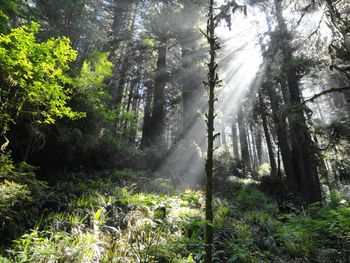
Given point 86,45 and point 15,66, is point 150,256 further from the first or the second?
point 86,45

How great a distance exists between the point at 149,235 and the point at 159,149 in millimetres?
9719

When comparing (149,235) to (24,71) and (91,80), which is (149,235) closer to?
(24,71)

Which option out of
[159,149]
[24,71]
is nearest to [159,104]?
[159,149]

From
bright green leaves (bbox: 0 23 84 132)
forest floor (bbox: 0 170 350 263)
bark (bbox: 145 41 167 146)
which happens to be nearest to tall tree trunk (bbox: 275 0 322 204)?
forest floor (bbox: 0 170 350 263)

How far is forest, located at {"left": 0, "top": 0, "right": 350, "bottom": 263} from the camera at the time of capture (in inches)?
201

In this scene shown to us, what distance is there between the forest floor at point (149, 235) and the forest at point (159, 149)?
4 centimetres

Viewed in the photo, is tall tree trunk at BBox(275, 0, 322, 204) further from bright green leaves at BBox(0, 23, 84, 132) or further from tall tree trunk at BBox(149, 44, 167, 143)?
bright green leaves at BBox(0, 23, 84, 132)

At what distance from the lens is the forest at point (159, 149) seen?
16.8 feet

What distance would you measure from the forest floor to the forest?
0.04m

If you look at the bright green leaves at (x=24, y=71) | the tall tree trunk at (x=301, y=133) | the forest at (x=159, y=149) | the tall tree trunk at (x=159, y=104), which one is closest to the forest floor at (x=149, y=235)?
the forest at (x=159, y=149)

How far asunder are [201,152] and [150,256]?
1205cm

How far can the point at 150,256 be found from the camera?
474 centimetres

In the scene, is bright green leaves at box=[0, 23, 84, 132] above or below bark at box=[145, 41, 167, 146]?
below

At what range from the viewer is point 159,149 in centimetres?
1506
